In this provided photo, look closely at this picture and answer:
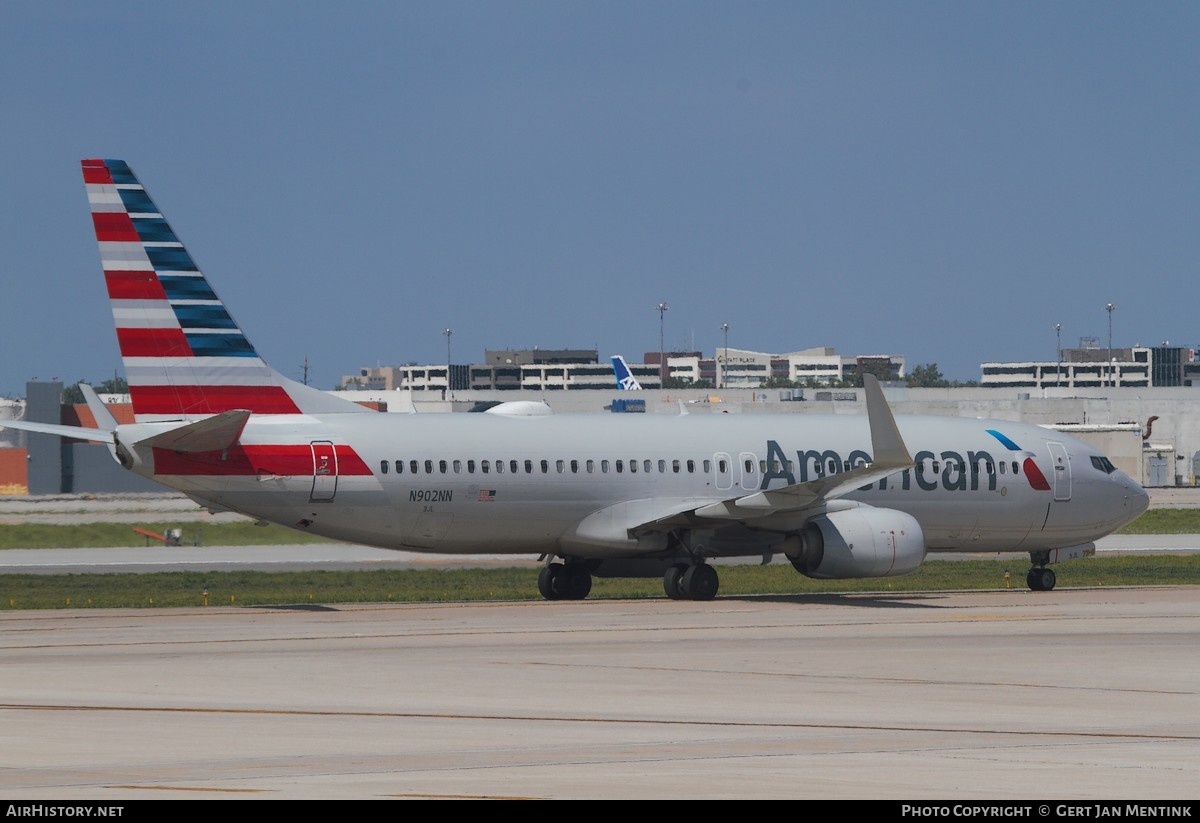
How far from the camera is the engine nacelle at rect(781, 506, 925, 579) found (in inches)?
1364

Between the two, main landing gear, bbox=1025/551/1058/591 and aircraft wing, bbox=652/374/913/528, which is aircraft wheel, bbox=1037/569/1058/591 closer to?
main landing gear, bbox=1025/551/1058/591

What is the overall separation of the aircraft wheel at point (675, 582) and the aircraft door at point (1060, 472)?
9.33 meters

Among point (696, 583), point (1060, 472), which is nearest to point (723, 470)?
point (696, 583)

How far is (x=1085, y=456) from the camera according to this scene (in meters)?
40.8

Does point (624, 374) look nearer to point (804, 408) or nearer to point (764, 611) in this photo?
point (804, 408)

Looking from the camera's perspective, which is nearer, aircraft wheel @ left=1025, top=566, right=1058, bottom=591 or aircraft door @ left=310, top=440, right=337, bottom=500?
aircraft door @ left=310, top=440, right=337, bottom=500

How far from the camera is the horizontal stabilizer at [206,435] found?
30.9 metres

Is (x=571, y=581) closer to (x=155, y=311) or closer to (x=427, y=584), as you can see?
(x=427, y=584)

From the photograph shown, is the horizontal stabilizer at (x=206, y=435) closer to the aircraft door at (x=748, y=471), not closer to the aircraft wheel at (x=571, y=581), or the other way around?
the aircraft wheel at (x=571, y=581)

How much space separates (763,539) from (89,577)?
1758cm

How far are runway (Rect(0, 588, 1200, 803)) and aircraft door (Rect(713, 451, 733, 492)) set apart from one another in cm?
557

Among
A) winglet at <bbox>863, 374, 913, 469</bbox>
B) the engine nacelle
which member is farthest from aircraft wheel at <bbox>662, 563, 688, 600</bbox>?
winglet at <bbox>863, 374, 913, 469</bbox>

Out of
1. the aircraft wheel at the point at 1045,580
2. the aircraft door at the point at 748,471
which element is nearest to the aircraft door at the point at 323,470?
the aircraft door at the point at 748,471
